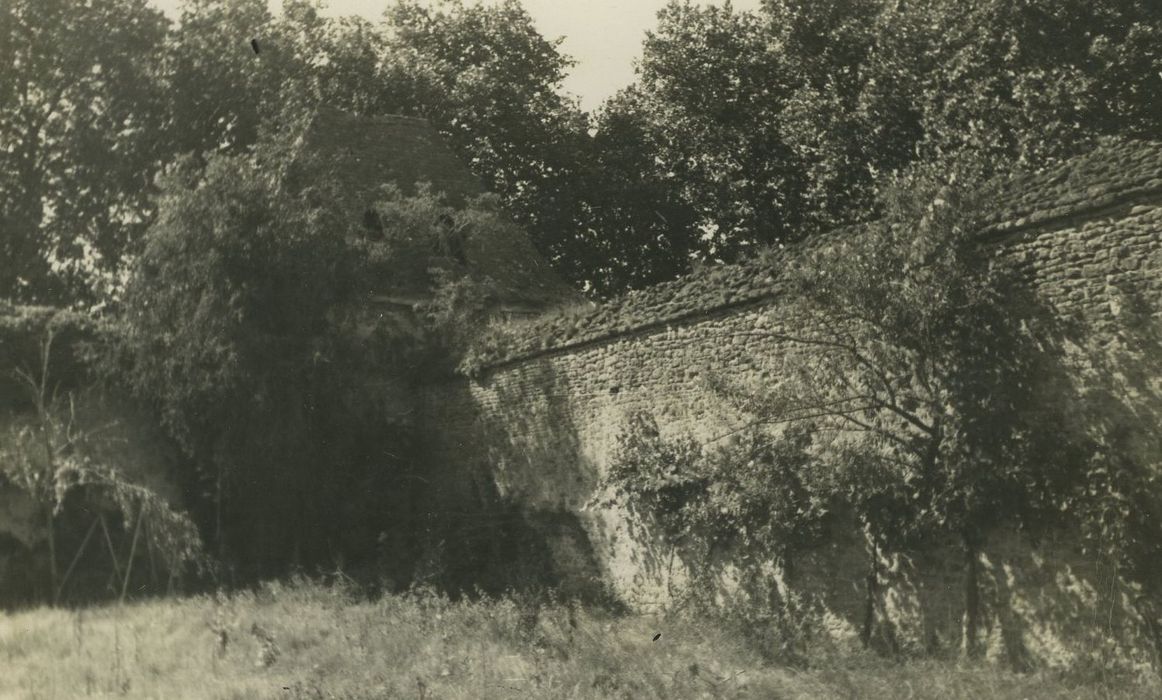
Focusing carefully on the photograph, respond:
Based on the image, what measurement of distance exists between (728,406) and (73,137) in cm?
1928

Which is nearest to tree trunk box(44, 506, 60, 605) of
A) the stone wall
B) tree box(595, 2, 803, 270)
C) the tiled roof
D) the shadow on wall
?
the shadow on wall

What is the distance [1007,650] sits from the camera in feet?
30.1

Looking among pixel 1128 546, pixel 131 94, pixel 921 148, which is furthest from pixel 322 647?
pixel 131 94

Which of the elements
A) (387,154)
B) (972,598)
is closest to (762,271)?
(972,598)

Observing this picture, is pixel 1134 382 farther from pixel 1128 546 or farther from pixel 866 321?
pixel 866 321

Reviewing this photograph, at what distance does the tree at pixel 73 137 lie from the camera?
23375 mm

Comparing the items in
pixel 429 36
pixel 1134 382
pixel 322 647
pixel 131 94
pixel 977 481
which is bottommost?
pixel 322 647

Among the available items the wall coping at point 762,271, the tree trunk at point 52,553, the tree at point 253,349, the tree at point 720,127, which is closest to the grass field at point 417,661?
the tree trunk at point 52,553

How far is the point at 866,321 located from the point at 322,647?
637cm

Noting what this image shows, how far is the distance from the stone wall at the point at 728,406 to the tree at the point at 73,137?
43.2 feet

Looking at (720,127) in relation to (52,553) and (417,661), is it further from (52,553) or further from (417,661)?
(52,553)

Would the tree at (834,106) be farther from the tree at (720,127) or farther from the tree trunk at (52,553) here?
the tree trunk at (52,553)

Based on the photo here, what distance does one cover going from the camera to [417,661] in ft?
31.1

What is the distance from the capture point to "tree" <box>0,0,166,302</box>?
2338 cm
